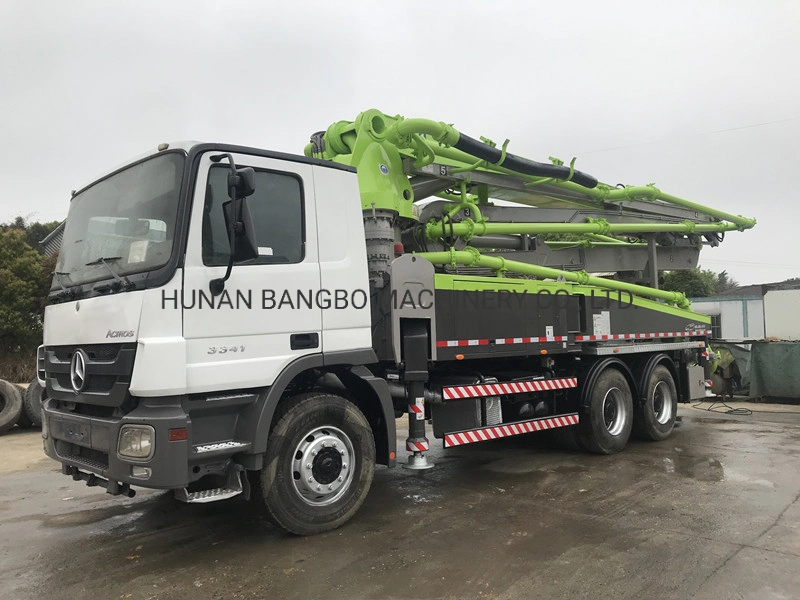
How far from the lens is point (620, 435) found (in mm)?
7895

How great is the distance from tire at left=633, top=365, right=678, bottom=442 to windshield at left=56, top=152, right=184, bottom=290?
6.64 m

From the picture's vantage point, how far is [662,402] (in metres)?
8.80

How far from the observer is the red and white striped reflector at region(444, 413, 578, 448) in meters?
5.96

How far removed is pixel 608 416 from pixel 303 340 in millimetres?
4742

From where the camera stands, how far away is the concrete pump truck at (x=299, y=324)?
4078 mm

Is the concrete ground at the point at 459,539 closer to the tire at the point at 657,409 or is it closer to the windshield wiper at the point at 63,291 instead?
the tire at the point at 657,409

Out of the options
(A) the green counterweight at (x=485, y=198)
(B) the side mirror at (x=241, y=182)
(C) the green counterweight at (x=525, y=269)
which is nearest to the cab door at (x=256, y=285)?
(B) the side mirror at (x=241, y=182)

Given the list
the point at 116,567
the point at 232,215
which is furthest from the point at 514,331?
the point at 116,567

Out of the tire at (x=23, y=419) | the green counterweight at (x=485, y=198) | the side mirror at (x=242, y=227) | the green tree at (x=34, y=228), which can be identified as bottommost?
the tire at (x=23, y=419)

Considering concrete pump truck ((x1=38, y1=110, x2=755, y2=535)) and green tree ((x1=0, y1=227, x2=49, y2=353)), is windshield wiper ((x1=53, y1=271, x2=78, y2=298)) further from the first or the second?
green tree ((x1=0, y1=227, x2=49, y2=353))

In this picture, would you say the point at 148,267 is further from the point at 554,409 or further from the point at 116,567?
the point at 554,409

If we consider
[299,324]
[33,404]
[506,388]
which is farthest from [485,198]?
[33,404]

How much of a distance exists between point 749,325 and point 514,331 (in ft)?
81.2

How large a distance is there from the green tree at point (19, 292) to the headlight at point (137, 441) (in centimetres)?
1735
